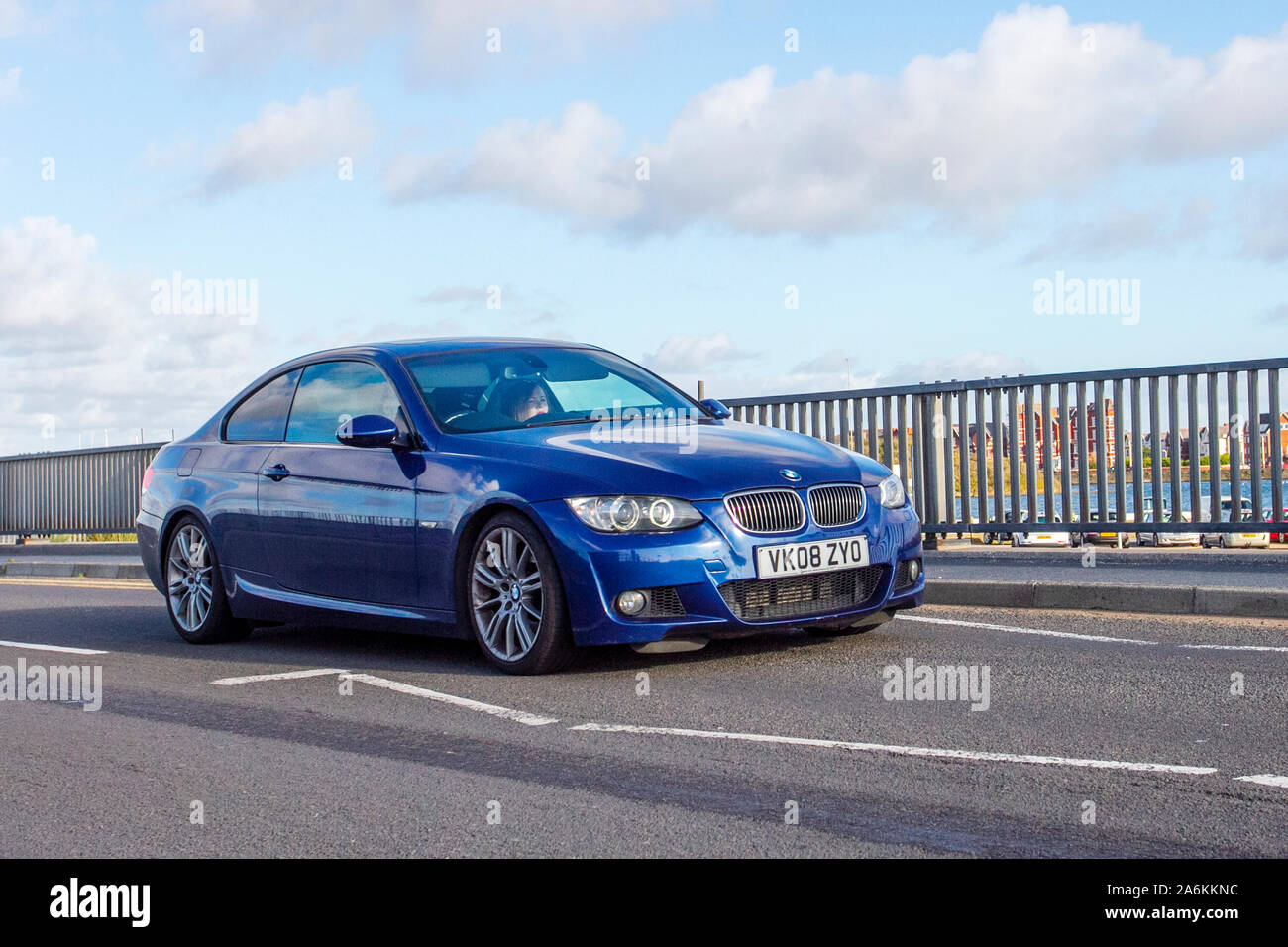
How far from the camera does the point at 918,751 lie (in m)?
5.29

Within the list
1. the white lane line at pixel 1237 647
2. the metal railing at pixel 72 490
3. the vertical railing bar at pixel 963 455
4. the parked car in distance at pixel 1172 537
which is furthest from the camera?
the metal railing at pixel 72 490

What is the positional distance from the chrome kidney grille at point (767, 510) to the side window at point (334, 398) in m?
2.04

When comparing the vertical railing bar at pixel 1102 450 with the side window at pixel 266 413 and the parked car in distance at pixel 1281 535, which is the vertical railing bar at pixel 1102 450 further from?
the side window at pixel 266 413

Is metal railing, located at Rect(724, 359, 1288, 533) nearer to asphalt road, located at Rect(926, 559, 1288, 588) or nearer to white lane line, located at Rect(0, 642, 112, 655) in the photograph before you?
asphalt road, located at Rect(926, 559, 1288, 588)

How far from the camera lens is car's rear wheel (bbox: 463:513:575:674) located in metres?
7.05

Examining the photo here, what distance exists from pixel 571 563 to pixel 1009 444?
7.33 meters

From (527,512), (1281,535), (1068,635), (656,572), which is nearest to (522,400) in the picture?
(527,512)

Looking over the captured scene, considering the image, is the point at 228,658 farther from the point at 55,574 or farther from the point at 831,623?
the point at 55,574

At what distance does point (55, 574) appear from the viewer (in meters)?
18.0

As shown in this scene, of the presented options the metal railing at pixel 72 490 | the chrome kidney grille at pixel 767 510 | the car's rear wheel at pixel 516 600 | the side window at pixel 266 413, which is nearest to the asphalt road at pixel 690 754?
the car's rear wheel at pixel 516 600

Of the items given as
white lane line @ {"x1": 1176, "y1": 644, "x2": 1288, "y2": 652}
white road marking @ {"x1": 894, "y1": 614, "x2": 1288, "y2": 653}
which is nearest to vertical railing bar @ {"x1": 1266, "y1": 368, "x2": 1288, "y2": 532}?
white road marking @ {"x1": 894, "y1": 614, "x2": 1288, "y2": 653}

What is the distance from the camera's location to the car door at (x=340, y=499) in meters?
7.78

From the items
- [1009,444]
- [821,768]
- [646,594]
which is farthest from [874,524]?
[1009,444]
